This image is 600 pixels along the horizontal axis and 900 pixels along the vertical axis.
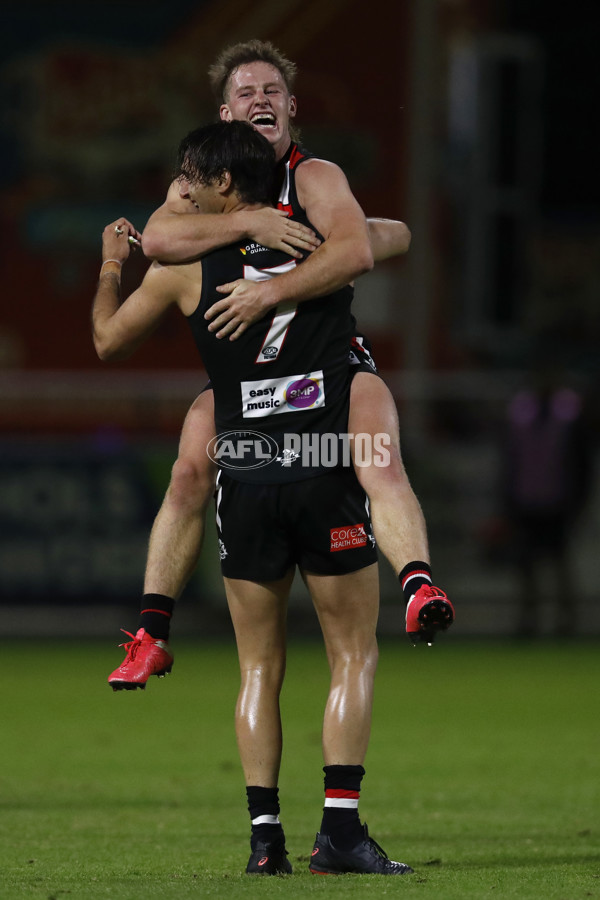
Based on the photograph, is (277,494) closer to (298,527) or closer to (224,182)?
(298,527)

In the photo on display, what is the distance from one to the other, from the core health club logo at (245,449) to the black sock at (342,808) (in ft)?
3.48

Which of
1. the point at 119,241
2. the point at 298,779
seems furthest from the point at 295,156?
the point at 298,779

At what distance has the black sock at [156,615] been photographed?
6105 mm

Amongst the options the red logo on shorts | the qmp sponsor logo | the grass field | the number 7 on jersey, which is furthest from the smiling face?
the grass field

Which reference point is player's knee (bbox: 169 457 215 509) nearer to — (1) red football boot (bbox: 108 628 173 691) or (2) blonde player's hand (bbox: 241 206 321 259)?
(1) red football boot (bbox: 108 628 173 691)

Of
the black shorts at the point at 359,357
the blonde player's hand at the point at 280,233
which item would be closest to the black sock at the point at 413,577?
the black shorts at the point at 359,357

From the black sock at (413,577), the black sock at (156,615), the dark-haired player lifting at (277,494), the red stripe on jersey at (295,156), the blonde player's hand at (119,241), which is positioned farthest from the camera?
the blonde player's hand at (119,241)

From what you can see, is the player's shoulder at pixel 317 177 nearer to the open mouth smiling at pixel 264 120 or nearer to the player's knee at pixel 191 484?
the open mouth smiling at pixel 264 120

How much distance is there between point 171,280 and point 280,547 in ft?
3.22

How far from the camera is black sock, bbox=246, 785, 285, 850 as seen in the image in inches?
232

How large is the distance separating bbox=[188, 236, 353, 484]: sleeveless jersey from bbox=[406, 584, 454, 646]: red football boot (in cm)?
71

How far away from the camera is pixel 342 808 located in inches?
229

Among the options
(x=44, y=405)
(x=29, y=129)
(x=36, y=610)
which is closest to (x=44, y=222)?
(x=29, y=129)

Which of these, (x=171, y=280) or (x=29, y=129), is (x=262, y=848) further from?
(x=29, y=129)
